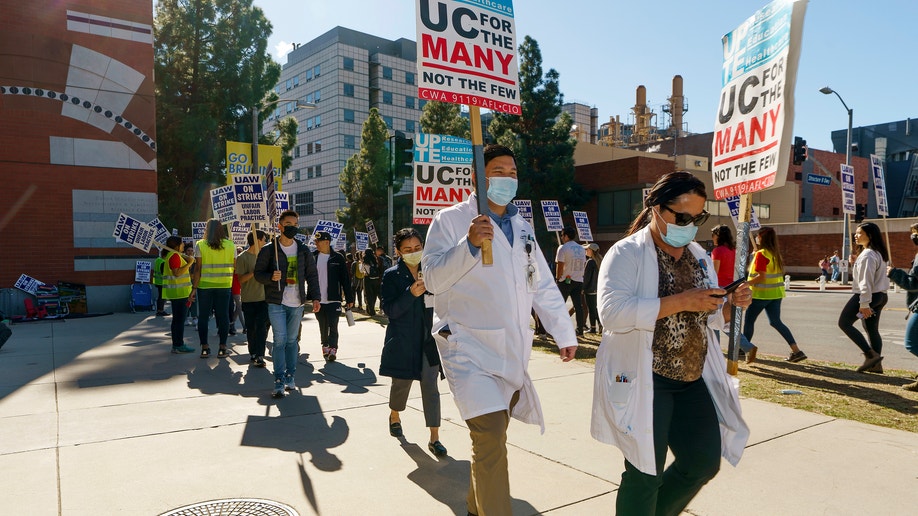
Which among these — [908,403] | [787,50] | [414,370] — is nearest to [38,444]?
[414,370]

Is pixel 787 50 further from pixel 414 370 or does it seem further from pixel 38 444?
pixel 38 444

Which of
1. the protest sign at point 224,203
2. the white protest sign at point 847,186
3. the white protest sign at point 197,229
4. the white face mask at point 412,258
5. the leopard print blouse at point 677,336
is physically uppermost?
the white protest sign at point 847,186

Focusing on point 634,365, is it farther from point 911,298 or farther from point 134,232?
point 134,232

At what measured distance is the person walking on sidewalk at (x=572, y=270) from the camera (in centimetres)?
1151

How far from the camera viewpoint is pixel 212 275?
29.8 ft

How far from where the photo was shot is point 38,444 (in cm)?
493

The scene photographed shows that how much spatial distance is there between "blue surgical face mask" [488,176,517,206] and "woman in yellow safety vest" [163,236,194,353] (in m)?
7.67

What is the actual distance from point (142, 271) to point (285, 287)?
13.3 m

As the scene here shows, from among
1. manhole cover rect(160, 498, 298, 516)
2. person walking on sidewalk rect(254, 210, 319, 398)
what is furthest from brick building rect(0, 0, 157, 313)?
manhole cover rect(160, 498, 298, 516)

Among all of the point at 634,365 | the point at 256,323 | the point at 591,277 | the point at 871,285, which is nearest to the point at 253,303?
the point at 256,323

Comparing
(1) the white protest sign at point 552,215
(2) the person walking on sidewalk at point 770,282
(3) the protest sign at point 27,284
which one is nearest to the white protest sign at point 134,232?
(3) the protest sign at point 27,284

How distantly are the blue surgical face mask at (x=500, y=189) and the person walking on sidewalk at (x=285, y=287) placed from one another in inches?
157

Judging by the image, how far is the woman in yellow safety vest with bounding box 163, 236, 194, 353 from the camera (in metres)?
9.41

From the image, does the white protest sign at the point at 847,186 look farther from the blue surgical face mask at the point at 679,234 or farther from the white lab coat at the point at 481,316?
the white lab coat at the point at 481,316
